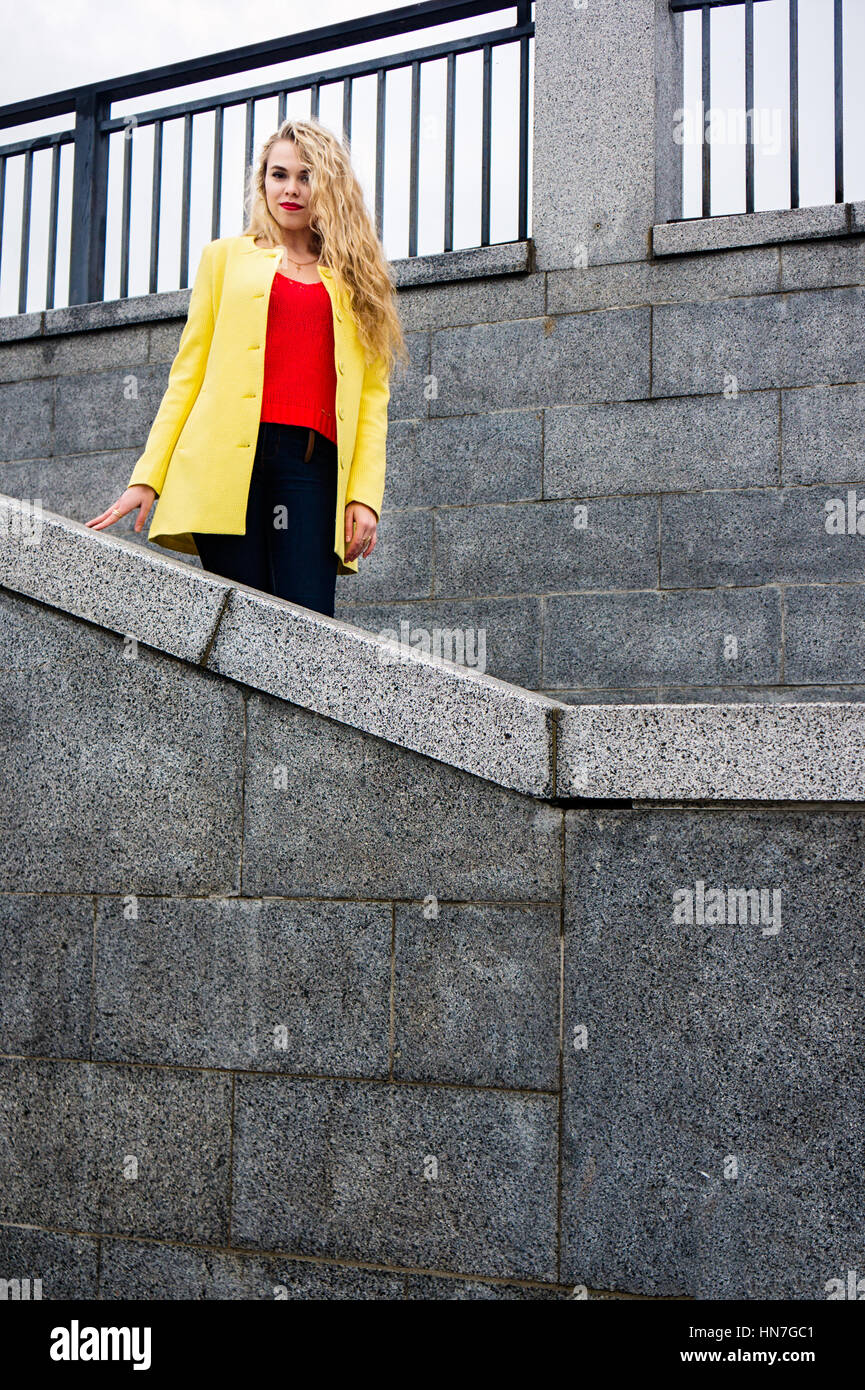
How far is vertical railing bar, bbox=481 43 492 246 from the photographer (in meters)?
5.98

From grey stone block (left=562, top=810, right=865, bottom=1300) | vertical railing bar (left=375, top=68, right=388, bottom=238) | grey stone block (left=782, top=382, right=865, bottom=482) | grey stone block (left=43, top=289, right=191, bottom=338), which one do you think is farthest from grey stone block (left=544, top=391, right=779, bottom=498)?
grey stone block (left=562, top=810, right=865, bottom=1300)

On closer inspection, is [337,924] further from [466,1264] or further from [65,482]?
[65,482]

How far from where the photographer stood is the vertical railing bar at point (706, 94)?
569 cm

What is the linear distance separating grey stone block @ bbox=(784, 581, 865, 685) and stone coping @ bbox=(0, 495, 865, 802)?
7.88 ft

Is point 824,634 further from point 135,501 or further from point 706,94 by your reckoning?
point 135,501

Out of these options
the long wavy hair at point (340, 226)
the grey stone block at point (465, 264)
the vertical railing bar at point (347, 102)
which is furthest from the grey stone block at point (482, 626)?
the vertical railing bar at point (347, 102)

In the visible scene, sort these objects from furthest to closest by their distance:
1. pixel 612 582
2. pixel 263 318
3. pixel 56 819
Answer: pixel 612 582, pixel 263 318, pixel 56 819

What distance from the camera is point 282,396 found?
3.60 meters

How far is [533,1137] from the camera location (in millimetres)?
2756

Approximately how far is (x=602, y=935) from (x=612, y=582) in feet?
9.46

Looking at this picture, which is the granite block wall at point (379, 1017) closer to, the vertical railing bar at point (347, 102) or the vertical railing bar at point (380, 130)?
the vertical railing bar at point (380, 130)

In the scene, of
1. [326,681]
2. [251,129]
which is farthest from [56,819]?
[251,129]

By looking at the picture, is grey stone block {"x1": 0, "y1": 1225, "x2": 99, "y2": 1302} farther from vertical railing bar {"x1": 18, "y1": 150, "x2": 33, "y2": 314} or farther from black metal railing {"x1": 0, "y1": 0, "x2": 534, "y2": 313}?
vertical railing bar {"x1": 18, "y1": 150, "x2": 33, "y2": 314}

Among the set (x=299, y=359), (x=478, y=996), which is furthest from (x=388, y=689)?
(x=299, y=359)
